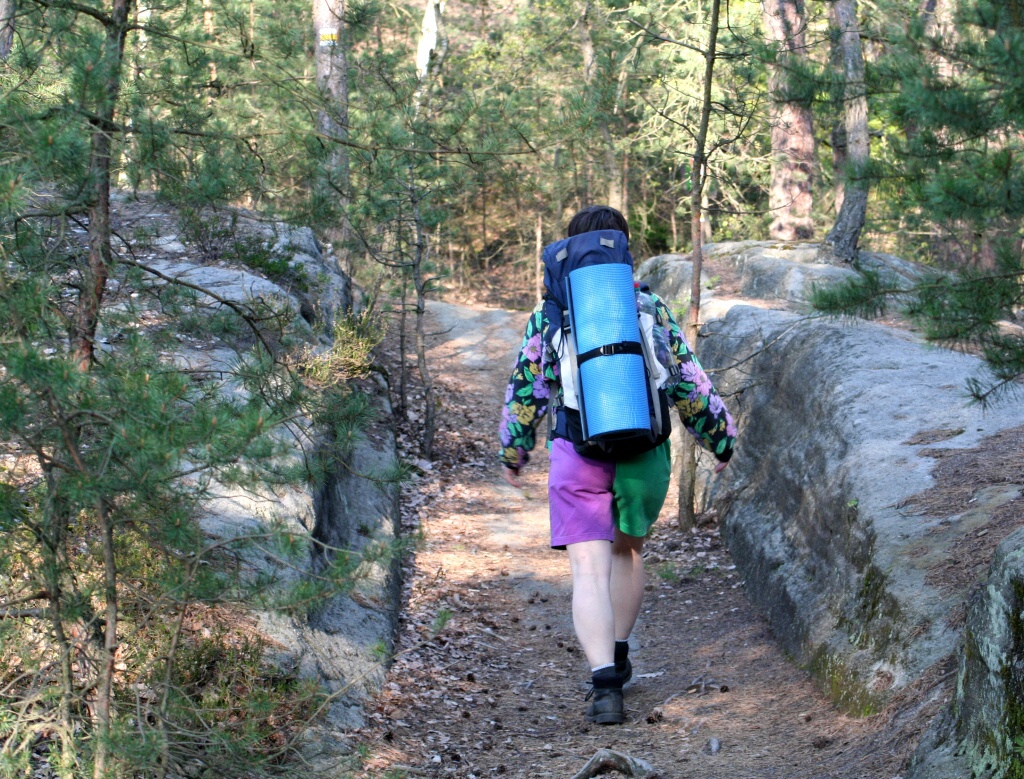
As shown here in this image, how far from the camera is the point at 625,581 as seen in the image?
4.91m

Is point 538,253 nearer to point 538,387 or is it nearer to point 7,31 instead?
point 538,387

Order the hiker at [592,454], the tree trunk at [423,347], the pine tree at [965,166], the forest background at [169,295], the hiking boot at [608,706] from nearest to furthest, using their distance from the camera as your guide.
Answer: the forest background at [169,295] → the pine tree at [965,166] → the hiker at [592,454] → the hiking boot at [608,706] → the tree trunk at [423,347]

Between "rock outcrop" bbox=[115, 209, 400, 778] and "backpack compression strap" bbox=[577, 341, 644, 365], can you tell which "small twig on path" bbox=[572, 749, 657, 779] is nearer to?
"rock outcrop" bbox=[115, 209, 400, 778]

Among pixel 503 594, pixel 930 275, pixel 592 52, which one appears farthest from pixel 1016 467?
pixel 592 52

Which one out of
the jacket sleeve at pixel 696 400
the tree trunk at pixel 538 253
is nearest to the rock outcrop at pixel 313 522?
the jacket sleeve at pixel 696 400

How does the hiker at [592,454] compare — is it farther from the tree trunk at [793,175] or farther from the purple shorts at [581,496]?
the tree trunk at [793,175]

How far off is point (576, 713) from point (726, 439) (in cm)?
161

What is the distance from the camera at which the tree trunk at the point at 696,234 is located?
23.5ft

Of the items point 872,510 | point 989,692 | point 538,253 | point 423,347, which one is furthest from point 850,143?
point 538,253

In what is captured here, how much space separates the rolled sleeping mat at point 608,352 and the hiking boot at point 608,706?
127 cm

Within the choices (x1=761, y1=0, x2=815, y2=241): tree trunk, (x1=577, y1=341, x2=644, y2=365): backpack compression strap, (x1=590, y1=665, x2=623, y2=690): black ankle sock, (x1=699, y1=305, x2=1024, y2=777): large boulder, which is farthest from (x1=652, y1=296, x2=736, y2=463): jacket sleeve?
(x1=761, y1=0, x2=815, y2=241): tree trunk

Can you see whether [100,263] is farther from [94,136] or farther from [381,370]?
[381,370]

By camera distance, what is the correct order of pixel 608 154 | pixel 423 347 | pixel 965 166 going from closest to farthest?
pixel 965 166 < pixel 423 347 < pixel 608 154

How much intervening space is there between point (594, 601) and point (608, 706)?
21.5 inches
